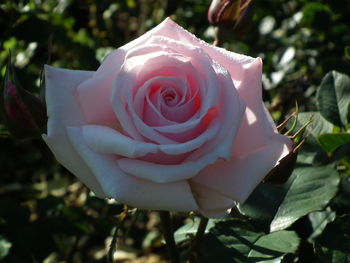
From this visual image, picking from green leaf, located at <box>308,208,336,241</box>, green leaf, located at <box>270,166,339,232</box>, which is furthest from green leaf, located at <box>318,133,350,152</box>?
green leaf, located at <box>308,208,336,241</box>

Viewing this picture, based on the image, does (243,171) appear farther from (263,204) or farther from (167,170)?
(263,204)

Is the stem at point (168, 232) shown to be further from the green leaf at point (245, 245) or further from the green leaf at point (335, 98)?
the green leaf at point (335, 98)

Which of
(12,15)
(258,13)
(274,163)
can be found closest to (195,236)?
(274,163)

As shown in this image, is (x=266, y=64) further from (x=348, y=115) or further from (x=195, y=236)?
(x=195, y=236)

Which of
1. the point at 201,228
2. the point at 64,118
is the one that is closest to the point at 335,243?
the point at 201,228

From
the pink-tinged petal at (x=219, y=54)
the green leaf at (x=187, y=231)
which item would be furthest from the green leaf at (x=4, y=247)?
the pink-tinged petal at (x=219, y=54)
